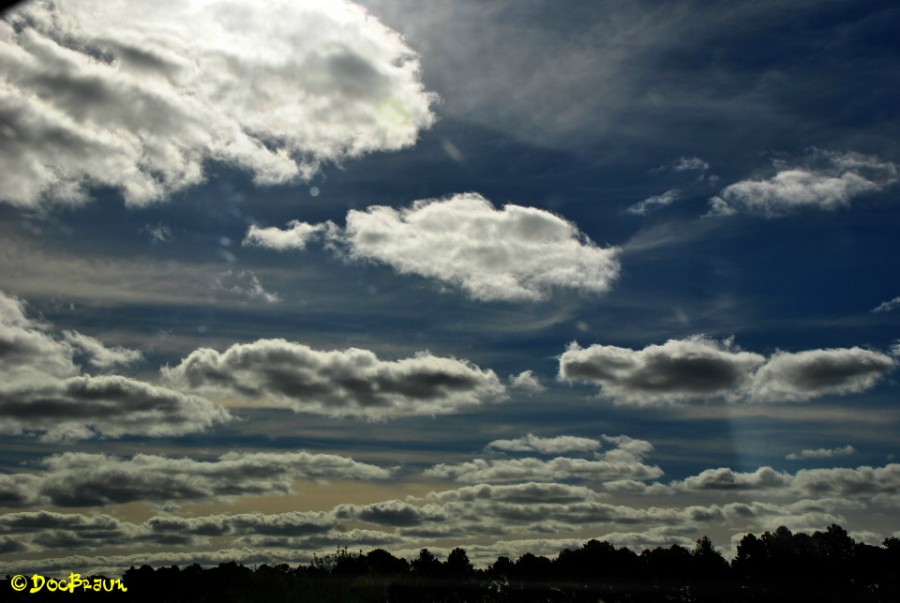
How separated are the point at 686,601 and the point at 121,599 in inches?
2885

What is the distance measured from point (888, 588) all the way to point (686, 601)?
1114 inches

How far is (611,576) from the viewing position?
130 meters

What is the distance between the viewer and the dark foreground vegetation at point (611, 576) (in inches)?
3135

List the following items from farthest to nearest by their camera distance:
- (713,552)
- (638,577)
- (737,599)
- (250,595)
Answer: (713,552) → (638,577) → (737,599) → (250,595)

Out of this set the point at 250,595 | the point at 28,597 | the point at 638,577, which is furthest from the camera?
the point at 638,577

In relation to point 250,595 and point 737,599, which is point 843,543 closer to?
point 737,599

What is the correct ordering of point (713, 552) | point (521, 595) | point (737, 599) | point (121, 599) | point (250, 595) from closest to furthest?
point (250, 595) < point (121, 599) < point (521, 595) < point (737, 599) < point (713, 552)

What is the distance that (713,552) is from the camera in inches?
5487

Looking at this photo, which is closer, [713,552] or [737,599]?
[737,599]

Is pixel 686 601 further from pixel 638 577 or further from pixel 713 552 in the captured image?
pixel 713 552

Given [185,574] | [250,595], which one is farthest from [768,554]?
[250,595]

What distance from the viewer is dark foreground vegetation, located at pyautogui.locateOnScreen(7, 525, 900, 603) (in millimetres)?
79625

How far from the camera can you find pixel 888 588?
12331 centimetres

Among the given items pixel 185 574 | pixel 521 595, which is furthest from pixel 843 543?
pixel 185 574
